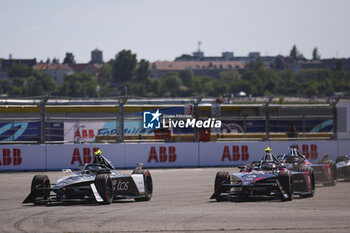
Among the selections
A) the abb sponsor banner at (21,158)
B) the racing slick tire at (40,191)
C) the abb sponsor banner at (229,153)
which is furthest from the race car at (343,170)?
the abb sponsor banner at (21,158)

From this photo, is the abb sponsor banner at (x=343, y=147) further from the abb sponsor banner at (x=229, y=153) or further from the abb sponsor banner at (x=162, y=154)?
the abb sponsor banner at (x=162, y=154)

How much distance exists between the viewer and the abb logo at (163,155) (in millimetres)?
28141

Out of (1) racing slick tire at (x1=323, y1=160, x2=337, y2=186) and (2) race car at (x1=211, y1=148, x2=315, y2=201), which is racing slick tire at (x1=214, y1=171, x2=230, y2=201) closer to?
(2) race car at (x1=211, y1=148, x2=315, y2=201)

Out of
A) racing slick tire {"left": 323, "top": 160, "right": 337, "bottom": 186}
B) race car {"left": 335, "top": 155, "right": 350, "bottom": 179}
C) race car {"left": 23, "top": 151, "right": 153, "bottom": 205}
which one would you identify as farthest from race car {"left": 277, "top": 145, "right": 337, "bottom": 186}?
race car {"left": 23, "top": 151, "right": 153, "bottom": 205}

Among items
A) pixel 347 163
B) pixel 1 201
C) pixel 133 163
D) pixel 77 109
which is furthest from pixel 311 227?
pixel 77 109

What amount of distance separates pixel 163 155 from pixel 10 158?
613 cm

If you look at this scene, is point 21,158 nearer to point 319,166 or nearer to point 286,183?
point 319,166

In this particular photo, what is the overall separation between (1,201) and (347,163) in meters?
11.5

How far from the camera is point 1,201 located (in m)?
17.0

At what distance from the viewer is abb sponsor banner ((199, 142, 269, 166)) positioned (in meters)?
28.7

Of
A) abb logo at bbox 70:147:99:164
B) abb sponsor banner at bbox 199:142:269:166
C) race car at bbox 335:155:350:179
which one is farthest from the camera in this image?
abb sponsor banner at bbox 199:142:269:166

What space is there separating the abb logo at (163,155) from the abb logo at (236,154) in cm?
218

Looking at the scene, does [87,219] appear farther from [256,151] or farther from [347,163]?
[256,151]

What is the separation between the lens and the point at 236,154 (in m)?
28.9
